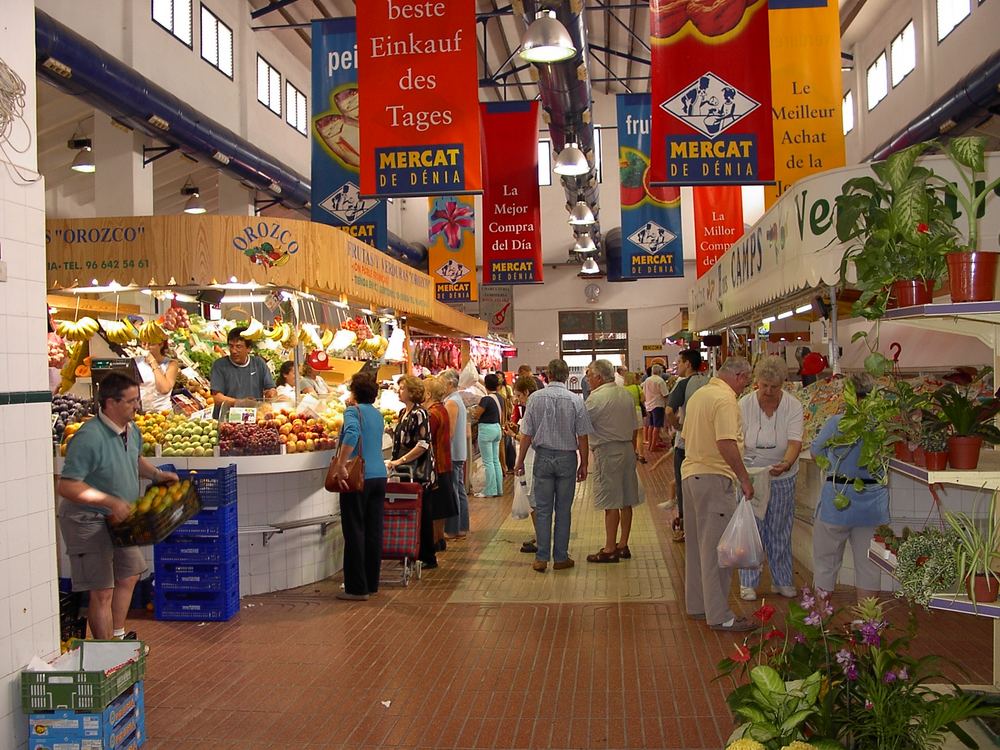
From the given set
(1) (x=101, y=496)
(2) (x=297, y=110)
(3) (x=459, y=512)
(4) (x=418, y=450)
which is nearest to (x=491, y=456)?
(3) (x=459, y=512)

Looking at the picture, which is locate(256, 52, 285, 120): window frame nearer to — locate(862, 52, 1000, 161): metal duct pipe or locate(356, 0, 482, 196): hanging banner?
locate(356, 0, 482, 196): hanging banner

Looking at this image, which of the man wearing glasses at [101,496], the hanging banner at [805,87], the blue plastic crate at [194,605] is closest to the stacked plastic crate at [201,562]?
the blue plastic crate at [194,605]

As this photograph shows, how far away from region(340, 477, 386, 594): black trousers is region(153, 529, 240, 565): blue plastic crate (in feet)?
2.72

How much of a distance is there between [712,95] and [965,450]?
4832 millimetres

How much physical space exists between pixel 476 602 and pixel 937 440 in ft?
13.7

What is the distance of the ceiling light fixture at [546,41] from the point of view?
25.8ft

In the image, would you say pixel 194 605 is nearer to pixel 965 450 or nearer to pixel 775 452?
pixel 775 452

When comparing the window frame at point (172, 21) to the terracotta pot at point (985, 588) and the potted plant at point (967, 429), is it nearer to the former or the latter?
the potted plant at point (967, 429)

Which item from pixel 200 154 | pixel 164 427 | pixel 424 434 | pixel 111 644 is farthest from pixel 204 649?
pixel 200 154

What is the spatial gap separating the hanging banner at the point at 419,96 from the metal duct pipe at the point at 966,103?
20.4ft

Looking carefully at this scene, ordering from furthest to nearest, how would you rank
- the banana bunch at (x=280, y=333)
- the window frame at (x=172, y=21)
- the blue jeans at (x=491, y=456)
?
the window frame at (x=172, y=21)
the blue jeans at (x=491, y=456)
the banana bunch at (x=280, y=333)

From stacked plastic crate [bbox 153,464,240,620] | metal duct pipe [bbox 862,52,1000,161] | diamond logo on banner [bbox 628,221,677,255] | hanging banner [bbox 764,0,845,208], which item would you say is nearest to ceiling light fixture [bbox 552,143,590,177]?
diamond logo on banner [bbox 628,221,677,255]

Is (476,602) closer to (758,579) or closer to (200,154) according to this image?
(758,579)

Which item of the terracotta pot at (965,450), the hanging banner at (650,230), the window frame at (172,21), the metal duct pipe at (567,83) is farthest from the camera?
the hanging banner at (650,230)
